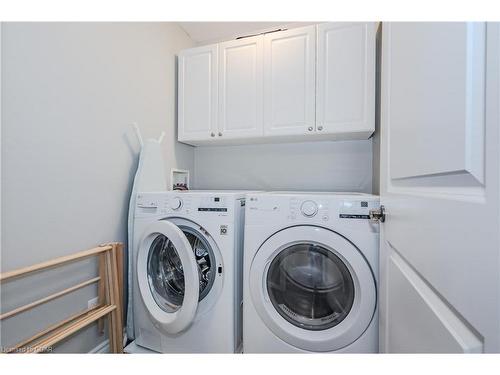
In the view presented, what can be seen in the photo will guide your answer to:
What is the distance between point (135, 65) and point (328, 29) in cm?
128

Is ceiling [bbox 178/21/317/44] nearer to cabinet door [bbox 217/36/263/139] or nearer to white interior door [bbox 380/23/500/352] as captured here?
cabinet door [bbox 217/36/263/139]

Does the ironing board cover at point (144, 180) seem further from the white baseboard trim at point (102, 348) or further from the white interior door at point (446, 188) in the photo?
the white interior door at point (446, 188)

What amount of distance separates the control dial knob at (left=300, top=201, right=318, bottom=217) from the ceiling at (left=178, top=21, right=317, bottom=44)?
1469 mm

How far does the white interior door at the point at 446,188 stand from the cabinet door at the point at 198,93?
1337 millimetres

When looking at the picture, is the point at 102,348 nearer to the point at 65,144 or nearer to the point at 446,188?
the point at 65,144

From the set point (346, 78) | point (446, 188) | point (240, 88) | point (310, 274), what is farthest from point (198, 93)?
point (446, 188)

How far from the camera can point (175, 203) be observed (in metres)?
1.32

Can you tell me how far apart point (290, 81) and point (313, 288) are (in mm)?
1341

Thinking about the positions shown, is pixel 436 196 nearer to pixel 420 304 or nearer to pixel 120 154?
pixel 420 304

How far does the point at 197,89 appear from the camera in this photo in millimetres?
1831

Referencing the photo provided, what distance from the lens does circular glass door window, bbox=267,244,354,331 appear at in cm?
114
